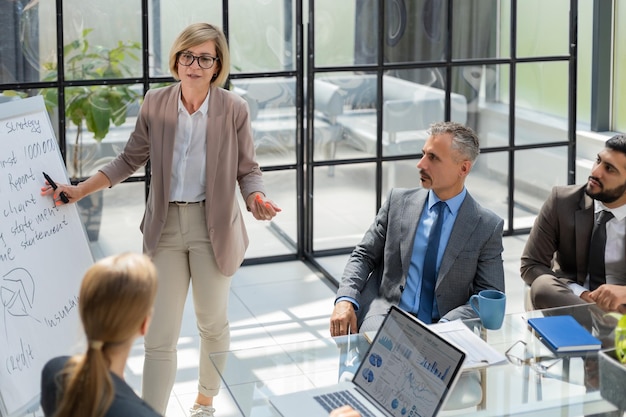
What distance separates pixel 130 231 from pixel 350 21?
1.72m

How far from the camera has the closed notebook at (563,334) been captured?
119 inches

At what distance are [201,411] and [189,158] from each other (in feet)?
3.30

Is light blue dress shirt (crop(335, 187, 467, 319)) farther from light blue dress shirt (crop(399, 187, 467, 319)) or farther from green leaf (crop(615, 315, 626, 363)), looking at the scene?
green leaf (crop(615, 315, 626, 363))

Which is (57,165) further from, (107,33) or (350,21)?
(350,21)

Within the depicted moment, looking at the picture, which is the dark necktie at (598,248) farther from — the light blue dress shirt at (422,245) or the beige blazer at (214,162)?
the beige blazer at (214,162)

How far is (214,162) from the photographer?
3639 mm

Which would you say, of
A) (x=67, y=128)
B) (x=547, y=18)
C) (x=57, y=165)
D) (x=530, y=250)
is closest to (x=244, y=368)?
(x=57, y=165)

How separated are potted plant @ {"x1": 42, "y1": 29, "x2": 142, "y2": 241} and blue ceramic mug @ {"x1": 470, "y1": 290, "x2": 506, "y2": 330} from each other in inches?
110

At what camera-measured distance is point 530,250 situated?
381cm

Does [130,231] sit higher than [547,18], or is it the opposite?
[547,18]

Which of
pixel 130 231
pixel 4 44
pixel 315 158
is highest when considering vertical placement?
pixel 4 44

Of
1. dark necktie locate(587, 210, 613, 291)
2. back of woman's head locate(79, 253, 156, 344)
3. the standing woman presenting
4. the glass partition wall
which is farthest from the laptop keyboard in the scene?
the glass partition wall

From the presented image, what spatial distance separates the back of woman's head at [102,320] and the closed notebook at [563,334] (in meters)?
1.55

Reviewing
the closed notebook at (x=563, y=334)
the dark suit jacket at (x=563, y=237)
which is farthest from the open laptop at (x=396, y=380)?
the dark suit jacket at (x=563, y=237)
